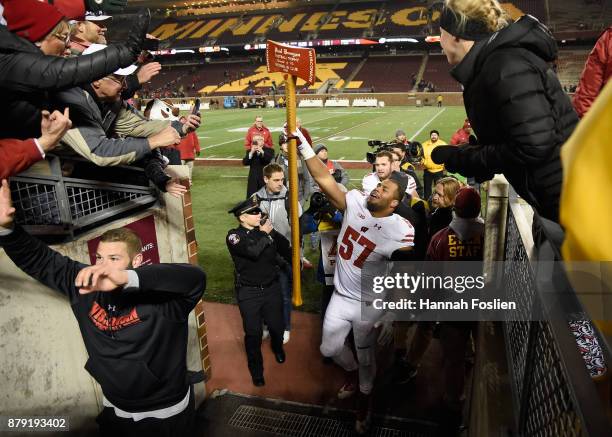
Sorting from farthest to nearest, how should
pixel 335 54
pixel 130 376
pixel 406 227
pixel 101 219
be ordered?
pixel 335 54
pixel 406 227
pixel 101 219
pixel 130 376

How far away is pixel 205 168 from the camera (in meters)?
15.9

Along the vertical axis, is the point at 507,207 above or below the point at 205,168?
above

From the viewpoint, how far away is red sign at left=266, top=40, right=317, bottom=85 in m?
4.88

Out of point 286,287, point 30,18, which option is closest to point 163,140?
point 30,18

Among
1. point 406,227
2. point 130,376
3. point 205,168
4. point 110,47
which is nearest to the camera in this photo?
point 110,47

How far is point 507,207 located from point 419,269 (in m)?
0.98

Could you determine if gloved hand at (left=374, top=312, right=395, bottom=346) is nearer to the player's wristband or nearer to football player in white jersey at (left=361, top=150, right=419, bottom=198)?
football player in white jersey at (left=361, top=150, right=419, bottom=198)

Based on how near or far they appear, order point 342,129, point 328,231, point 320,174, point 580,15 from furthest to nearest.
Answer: point 580,15
point 342,129
point 328,231
point 320,174

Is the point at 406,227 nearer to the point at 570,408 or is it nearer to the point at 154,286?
the point at 154,286

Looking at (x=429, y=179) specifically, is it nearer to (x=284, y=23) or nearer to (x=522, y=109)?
(x=522, y=109)

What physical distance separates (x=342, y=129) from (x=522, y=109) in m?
22.7

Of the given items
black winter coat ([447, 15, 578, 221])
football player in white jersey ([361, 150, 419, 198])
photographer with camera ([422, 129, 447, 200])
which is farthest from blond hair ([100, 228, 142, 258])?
photographer with camera ([422, 129, 447, 200])

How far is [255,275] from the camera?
4.62 metres

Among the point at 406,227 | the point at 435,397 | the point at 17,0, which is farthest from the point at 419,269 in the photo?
the point at 17,0
